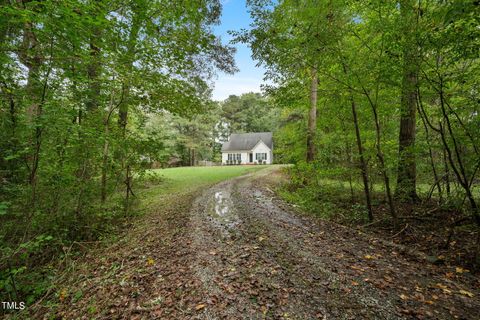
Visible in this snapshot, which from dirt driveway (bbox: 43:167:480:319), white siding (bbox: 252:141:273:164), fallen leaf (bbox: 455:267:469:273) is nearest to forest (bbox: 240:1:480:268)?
fallen leaf (bbox: 455:267:469:273)

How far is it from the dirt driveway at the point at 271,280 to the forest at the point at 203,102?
1.06 m

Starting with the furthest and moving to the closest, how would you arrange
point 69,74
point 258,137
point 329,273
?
point 258,137, point 69,74, point 329,273

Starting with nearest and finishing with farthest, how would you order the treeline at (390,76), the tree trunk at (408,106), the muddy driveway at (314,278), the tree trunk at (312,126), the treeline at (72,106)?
the muddy driveway at (314,278) → the treeline at (72,106) → the treeline at (390,76) → the tree trunk at (408,106) → the tree trunk at (312,126)

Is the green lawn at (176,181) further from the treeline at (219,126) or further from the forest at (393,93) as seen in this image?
the treeline at (219,126)

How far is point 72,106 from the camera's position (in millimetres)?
4246

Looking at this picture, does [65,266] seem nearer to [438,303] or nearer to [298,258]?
[298,258]

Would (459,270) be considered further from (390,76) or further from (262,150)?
(262,150)

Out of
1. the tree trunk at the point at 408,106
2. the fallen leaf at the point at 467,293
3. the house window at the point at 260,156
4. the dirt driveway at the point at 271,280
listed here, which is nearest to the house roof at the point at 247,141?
the house window at the point at 260,156

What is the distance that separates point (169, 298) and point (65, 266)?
3.02 metres

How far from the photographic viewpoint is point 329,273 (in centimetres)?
310

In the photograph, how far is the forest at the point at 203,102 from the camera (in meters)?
3.47

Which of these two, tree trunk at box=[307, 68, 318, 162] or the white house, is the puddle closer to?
tree trunk at box=[307, 68, 318, 162]

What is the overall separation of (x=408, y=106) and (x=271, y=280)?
17.0ft

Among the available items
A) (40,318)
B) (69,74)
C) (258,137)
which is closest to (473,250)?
(40,318)
